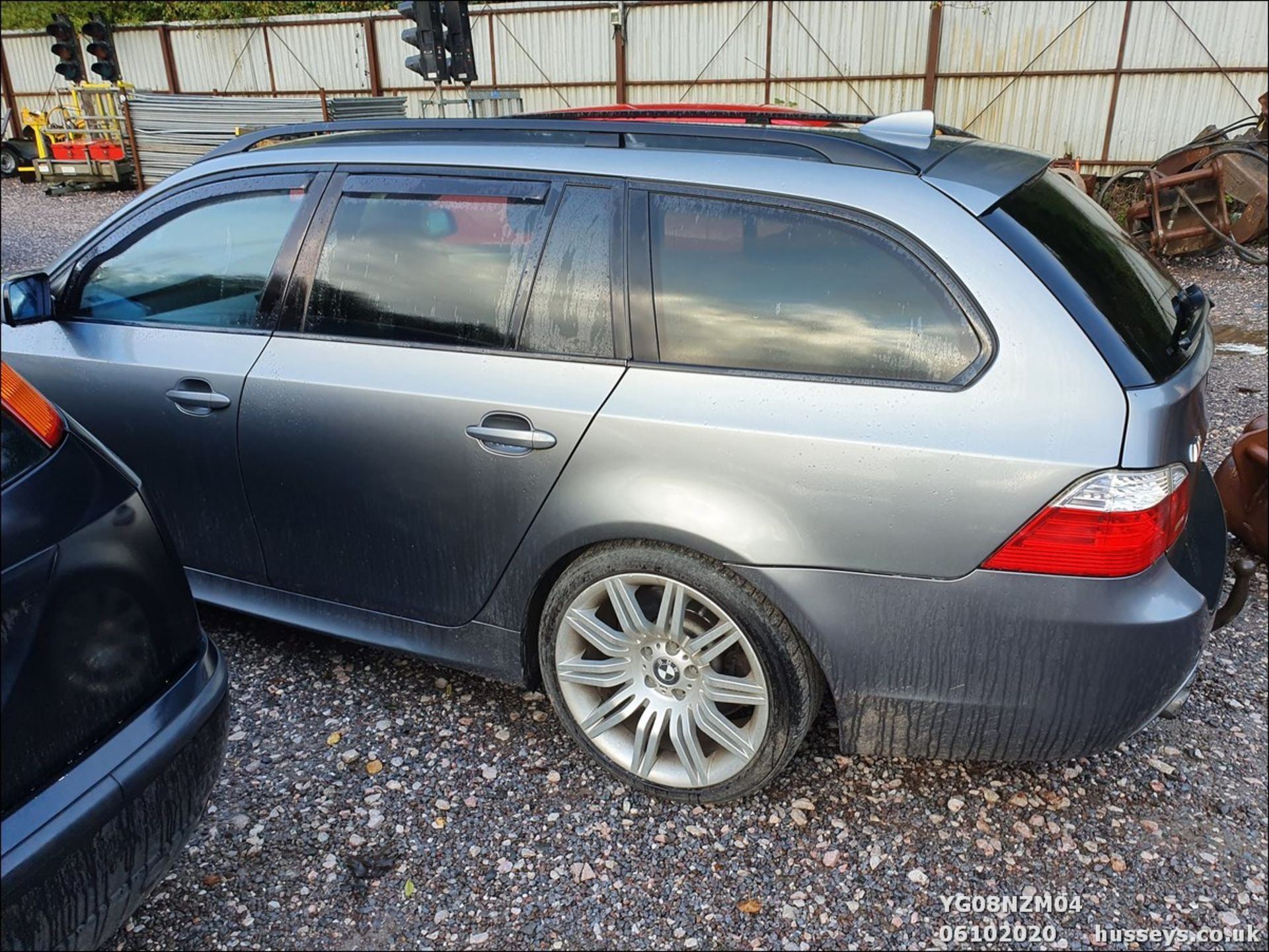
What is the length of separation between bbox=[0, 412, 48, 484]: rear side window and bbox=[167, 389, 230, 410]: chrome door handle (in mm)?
1013

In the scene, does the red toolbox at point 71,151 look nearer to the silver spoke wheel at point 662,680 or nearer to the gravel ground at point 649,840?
the gravel ground at point 649,840

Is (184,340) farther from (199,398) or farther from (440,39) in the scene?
(440,39)

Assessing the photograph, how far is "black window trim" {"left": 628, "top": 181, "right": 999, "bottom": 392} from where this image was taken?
208 centimetres

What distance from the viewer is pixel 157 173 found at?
17406 millimetres

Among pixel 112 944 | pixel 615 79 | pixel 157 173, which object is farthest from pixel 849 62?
pixel 112 944

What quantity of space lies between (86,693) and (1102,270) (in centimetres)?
241

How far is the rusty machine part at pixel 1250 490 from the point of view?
145 inches

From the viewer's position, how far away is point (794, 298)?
225 cm

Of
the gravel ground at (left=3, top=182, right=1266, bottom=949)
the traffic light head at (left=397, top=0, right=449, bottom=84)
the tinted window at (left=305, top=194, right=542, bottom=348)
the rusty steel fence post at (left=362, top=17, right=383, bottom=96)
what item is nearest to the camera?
the gravel ground at (left=3, top=182, right=1266, bottom=949)

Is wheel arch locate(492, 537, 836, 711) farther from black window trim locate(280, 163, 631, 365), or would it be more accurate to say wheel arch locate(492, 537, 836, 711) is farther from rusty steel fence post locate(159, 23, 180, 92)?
rusty steel fence post locate(159, 23, 180, 92)

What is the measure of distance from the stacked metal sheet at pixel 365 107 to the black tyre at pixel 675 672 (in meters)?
15.2

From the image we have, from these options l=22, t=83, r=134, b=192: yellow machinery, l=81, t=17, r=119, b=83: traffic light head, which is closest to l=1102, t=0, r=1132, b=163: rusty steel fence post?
l=22, t=83, r=134, b=192: yellow machinery

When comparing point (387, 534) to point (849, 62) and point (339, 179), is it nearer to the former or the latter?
point (339, 179)

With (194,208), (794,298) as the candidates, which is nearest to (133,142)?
(194,208)
